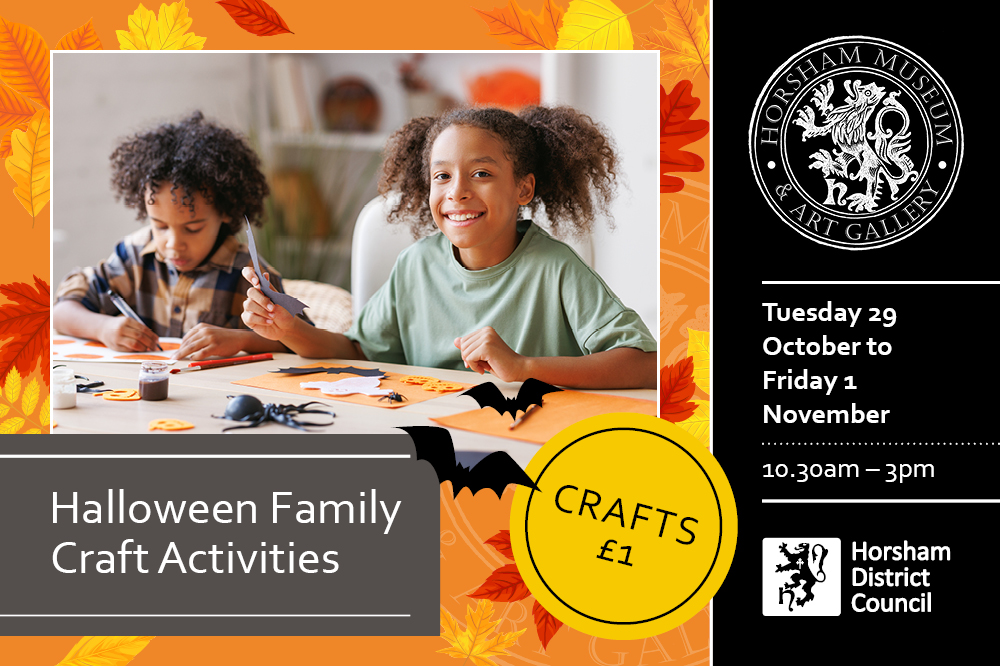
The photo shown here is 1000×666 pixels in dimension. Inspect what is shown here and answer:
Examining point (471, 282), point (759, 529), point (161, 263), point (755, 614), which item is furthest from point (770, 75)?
point (161, 263)

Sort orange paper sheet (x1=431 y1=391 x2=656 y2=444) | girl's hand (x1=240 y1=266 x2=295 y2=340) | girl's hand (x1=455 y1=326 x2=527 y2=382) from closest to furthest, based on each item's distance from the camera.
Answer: orange paper sheet (x1=431 y1=391 x2=656 y2=444)
girl's hand (x1=455 y1=326 x2=527 y2=382)
girl's hand (x1=240 y1=266 x2=295 y2=340)

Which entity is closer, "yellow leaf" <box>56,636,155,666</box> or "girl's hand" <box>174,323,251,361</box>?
"yellow leaf" <box>56,636,155,666</box>

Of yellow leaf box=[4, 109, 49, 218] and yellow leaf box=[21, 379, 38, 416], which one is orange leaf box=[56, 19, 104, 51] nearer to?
yellow leaf box=[4, 109, 49, 218]

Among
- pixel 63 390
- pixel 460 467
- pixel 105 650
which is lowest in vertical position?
pixel 105 650

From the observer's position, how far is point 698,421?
960 mm

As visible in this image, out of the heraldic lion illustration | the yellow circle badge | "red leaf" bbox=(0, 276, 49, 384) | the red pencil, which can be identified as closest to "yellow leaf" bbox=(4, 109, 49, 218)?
"red leaf" bbox=(0, 276, 49, 384)

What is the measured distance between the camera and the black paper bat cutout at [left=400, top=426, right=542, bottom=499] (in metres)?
0.88

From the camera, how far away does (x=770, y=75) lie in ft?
3.11

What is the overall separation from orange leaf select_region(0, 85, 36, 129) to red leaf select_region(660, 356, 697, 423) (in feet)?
3.38

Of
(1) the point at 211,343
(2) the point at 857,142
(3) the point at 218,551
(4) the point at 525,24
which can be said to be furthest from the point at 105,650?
(2) the point at 857,142

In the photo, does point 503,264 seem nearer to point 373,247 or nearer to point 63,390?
point 373,247

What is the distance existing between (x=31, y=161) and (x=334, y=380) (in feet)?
1.83

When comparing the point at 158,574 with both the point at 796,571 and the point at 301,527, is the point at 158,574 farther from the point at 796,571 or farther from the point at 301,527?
the point at 796,571

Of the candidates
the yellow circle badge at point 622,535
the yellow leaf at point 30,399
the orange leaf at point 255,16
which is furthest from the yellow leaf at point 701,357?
the yellow leaf at point 30,399
